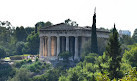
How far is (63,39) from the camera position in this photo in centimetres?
11988

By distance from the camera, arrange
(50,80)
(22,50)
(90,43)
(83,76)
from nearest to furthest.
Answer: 1. (83,76)
2. (50,80)
3. (90,43)
4. (22,50)

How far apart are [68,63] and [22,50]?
34.6 m

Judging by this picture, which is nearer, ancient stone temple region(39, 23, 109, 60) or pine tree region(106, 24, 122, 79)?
pine tree region(106, 24, 122, 79)

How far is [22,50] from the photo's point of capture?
140 m

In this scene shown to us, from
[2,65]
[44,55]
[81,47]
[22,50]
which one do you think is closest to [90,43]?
[81,47]

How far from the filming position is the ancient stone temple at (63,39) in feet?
377

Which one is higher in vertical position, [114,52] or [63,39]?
[114,52]

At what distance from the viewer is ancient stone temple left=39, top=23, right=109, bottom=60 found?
377 ft

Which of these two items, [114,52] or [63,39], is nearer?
[114,52]

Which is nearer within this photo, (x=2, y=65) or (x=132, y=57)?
(x=132, y=57)

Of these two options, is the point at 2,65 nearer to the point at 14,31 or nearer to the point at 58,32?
the point at 58,32

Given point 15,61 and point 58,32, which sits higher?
point 58,32

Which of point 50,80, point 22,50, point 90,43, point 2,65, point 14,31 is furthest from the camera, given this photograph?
point 14,31

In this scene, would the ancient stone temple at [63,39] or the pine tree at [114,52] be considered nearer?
the pine tree at [114,52]
